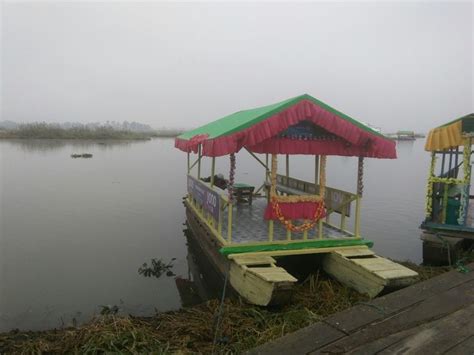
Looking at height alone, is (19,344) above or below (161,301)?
above

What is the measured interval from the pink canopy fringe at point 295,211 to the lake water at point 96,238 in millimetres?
3301

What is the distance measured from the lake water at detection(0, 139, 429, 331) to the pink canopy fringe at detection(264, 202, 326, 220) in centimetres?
330

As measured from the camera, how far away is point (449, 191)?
10125mm

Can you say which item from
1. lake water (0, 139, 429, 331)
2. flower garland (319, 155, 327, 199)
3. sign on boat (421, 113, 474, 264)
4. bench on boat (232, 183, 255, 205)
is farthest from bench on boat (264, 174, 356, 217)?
lake water (0, 139, 429, 331)

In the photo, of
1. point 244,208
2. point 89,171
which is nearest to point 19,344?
point 244,208

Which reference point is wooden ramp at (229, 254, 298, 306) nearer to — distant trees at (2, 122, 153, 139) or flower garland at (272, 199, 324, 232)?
flower garland at (272, 199, 324, 232)

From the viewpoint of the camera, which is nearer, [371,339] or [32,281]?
[371,339]

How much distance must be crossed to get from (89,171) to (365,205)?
22.3 metres

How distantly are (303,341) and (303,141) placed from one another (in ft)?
13.3

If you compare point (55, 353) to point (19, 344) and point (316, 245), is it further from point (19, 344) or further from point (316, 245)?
point (316, 245)

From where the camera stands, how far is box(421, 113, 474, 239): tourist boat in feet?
29.3

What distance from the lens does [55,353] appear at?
5.04 metres

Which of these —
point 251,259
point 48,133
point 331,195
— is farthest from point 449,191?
point 48,133

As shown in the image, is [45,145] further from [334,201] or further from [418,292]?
[418,292]
